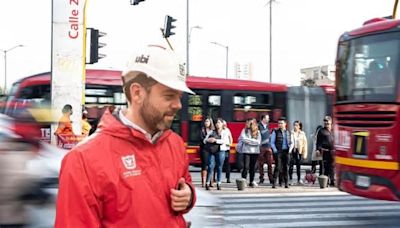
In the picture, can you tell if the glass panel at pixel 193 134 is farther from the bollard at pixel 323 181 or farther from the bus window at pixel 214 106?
the bollard at pixel 323 181

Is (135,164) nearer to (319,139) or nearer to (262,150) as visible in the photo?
(262,150)

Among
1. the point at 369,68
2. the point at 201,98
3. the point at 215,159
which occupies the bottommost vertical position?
the point at 215,159

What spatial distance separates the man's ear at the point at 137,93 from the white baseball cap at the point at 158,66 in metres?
0.04

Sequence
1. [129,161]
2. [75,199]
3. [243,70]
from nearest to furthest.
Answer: [75,199] → [129,161] → [243,70]

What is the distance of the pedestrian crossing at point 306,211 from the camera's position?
9688 millimetres

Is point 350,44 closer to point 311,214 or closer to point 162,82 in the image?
point 311,214

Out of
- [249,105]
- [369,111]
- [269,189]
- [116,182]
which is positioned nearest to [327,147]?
[269,189]

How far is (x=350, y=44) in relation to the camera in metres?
10.8

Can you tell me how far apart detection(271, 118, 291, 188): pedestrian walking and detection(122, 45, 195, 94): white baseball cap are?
1243 centimetres

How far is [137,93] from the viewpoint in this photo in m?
2.32

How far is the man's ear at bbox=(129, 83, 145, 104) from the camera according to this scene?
2307mm

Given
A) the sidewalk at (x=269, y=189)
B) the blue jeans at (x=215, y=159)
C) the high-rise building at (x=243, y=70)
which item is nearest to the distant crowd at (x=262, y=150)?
the blue jeans at (x=215, y=159)

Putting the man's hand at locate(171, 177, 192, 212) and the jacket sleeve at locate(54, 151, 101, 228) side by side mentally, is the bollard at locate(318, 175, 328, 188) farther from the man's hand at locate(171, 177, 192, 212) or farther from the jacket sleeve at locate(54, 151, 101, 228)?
the jacket sleeve at locate(54, 151, 101, 228)

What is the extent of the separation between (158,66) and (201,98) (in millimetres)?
16545
